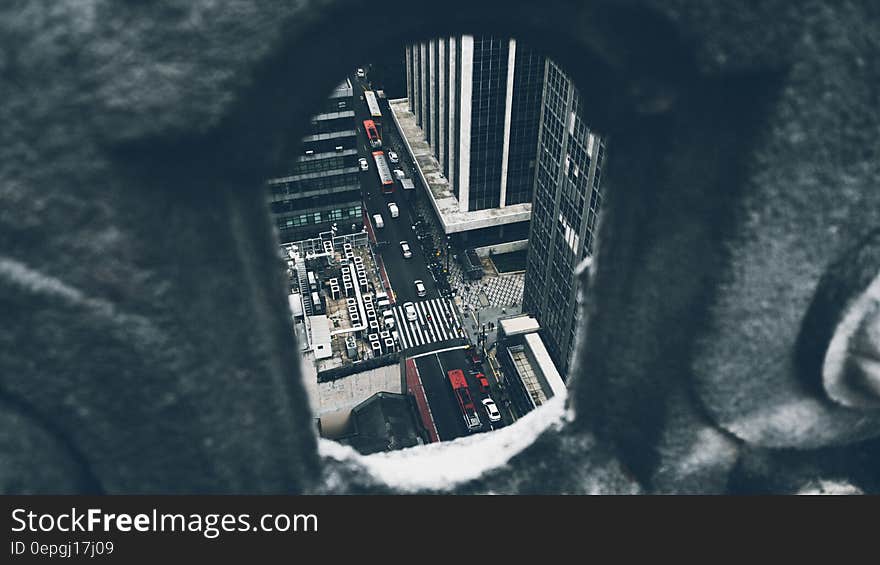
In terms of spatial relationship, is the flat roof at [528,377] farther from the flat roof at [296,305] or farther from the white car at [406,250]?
A: the white car at [406,250]

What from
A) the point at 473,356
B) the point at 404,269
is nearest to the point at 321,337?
the point at 473,356

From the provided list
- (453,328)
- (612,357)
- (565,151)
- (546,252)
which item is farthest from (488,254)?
(612,357)

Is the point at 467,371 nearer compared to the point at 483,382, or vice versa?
the point at 467,371

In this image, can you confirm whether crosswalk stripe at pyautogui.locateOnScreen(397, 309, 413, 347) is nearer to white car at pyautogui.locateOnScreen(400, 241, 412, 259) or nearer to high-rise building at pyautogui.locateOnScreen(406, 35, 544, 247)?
white car at pyautogui.locateOnScreen(400, 241, 412, 259)

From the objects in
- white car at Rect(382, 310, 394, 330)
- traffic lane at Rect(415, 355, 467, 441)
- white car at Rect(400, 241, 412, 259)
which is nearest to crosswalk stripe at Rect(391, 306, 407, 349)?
white car at Rect(382, 310, 394, 330)

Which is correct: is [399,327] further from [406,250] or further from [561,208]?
[561,208]
